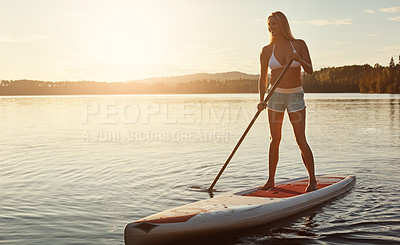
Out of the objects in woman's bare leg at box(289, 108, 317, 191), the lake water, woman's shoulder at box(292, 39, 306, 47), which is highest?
woman's shoulder at box(292, 39, 306, 47)

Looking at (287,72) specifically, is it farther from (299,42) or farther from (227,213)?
(227,213)

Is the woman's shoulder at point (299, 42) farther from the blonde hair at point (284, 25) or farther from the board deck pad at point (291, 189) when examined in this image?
the board deck pad at point (291, 189)

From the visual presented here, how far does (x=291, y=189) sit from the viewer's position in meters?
6.71

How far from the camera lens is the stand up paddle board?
469 centimetres

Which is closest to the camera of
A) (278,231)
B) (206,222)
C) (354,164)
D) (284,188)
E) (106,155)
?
(206,222)

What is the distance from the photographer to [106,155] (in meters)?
12.6

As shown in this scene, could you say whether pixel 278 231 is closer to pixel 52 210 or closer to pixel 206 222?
pixel 206 222

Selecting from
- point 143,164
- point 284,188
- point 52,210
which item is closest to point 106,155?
point 143,164

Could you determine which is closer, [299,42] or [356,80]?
[299,42]

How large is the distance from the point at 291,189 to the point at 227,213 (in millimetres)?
1886

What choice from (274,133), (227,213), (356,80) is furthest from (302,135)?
(356,80)

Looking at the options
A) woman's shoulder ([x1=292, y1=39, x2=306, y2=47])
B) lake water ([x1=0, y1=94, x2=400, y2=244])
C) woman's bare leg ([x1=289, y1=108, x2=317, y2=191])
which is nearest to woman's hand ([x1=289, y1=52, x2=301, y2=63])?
woman's shoulder ([x1=292, y1=39, x2=306, y2=47])

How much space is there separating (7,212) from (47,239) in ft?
5.17

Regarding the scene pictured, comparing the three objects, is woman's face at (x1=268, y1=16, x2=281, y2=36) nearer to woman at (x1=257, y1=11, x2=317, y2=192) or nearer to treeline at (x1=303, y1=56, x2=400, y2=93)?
woman at (x1=257, y1=11, x2=317, y2=192)
